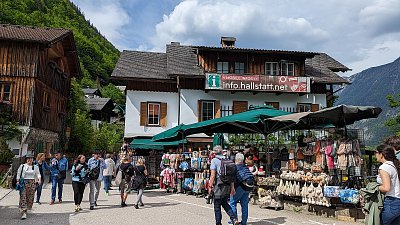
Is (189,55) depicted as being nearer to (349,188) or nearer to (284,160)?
(284,160)

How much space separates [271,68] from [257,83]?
2053 mm

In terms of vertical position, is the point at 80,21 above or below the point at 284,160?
above

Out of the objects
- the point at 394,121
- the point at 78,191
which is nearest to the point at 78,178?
the point at 78,191

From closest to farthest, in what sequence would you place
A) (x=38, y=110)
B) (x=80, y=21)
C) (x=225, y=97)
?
(x=38, y=110), (x=225, y=97), (x=80, y=21)

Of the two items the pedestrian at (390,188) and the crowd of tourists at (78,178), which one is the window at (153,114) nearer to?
the crowd of tourists at (78,178)

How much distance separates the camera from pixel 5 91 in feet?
73.2

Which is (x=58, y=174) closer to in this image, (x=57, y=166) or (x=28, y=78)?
(x=57, y=166)

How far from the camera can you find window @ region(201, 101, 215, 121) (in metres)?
25.8

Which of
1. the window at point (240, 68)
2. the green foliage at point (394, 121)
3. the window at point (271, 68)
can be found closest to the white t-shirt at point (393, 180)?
the window at point (240, 68)

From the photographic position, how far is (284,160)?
1344 centimetres

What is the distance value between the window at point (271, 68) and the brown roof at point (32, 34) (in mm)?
13234

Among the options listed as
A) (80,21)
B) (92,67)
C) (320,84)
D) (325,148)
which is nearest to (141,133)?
(320,84)

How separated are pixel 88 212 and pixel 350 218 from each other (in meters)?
6.81

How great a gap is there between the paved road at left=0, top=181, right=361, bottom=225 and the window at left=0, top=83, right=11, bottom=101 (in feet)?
35.0
